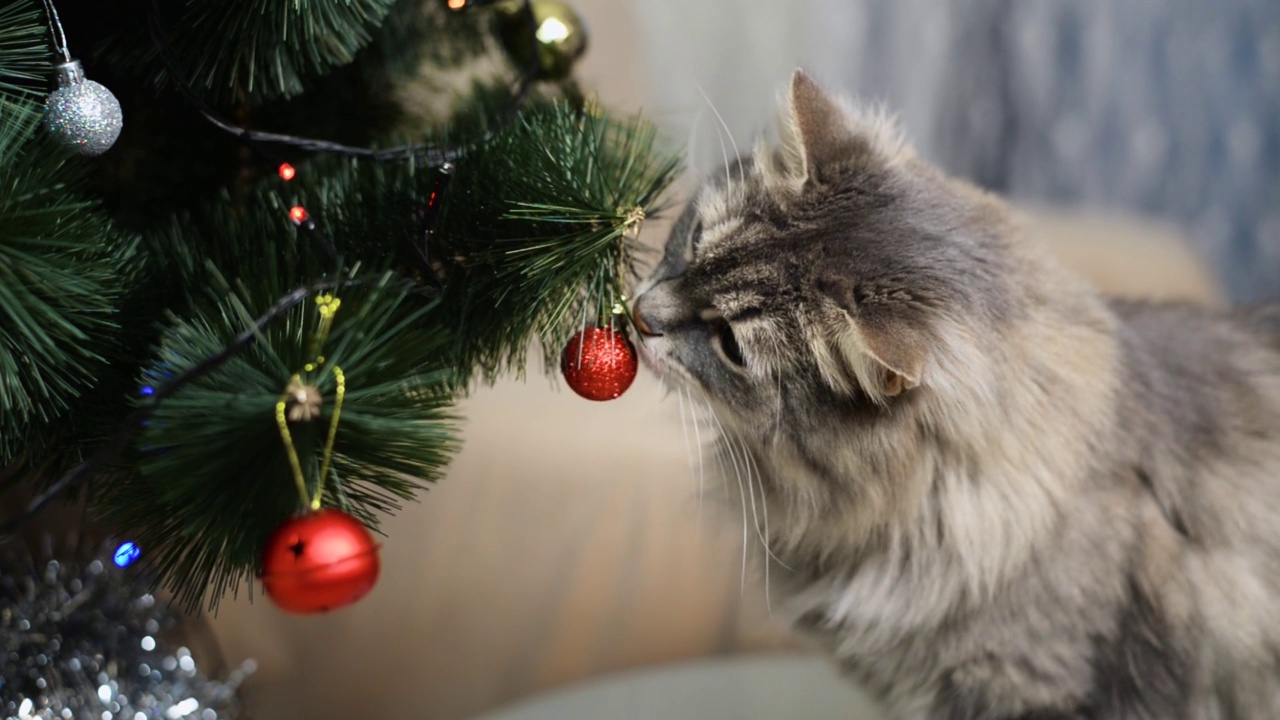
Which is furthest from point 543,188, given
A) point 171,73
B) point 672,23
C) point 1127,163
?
point 1127,163

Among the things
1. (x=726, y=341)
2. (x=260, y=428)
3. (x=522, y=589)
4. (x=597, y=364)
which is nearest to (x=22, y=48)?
(x=260, y=428)

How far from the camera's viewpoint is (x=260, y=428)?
52cm

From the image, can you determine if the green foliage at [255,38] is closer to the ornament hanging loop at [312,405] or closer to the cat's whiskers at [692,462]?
the ornament hanging loop at [312,405]

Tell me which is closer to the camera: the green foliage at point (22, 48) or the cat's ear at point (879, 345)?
the green foliage at point (22, 48)

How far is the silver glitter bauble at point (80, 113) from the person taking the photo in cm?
60

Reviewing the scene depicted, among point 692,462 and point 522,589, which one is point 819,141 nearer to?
point 692,462

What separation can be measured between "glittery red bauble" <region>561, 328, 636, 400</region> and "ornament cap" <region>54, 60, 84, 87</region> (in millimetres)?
360

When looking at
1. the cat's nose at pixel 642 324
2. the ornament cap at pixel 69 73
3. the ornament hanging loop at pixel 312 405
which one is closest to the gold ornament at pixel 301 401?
the ornament hanging loop at pixel 312 405

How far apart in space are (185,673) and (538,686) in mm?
624

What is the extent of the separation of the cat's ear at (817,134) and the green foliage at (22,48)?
0.57 meters

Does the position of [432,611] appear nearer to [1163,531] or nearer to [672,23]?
[1163,531]

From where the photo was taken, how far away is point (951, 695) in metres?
0.87

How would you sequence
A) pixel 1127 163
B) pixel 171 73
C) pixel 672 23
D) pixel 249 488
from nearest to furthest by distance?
pixel 249 488 < pixel 171 73 < pixel 672 23 < pixel 1127 163

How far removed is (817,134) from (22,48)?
602 millimetres
